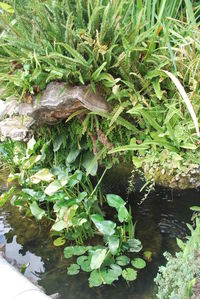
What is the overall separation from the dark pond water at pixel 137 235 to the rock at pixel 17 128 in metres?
0.85

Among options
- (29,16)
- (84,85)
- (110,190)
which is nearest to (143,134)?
(84,85)

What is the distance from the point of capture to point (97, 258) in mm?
2424

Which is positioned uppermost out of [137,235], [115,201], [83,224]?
[115,201]

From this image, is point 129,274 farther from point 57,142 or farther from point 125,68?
point 125,68

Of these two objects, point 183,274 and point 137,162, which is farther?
point 137,162

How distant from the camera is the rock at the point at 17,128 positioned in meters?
2.94

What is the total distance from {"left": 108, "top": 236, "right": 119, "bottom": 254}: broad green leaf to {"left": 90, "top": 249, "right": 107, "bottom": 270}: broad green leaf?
0.22 feet

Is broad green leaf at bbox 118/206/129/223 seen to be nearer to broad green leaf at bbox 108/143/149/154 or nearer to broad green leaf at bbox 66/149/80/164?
broad green leaf at bbox 108/143/149/154

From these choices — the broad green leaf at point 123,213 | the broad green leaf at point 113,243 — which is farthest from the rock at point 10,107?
the broad green leaf at point 113,243

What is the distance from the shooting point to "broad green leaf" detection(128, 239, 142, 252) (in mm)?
2695

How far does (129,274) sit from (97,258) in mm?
285

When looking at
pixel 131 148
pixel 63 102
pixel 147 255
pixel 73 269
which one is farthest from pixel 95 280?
pixel 63 102

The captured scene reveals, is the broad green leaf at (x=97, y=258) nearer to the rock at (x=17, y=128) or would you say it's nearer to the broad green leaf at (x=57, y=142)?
the broad green leaf at (x=57, y=142)

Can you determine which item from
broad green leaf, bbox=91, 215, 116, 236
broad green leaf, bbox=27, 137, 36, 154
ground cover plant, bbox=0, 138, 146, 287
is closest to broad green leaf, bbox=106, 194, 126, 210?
ground cover plant, bbox=0, 138, 146, 287
